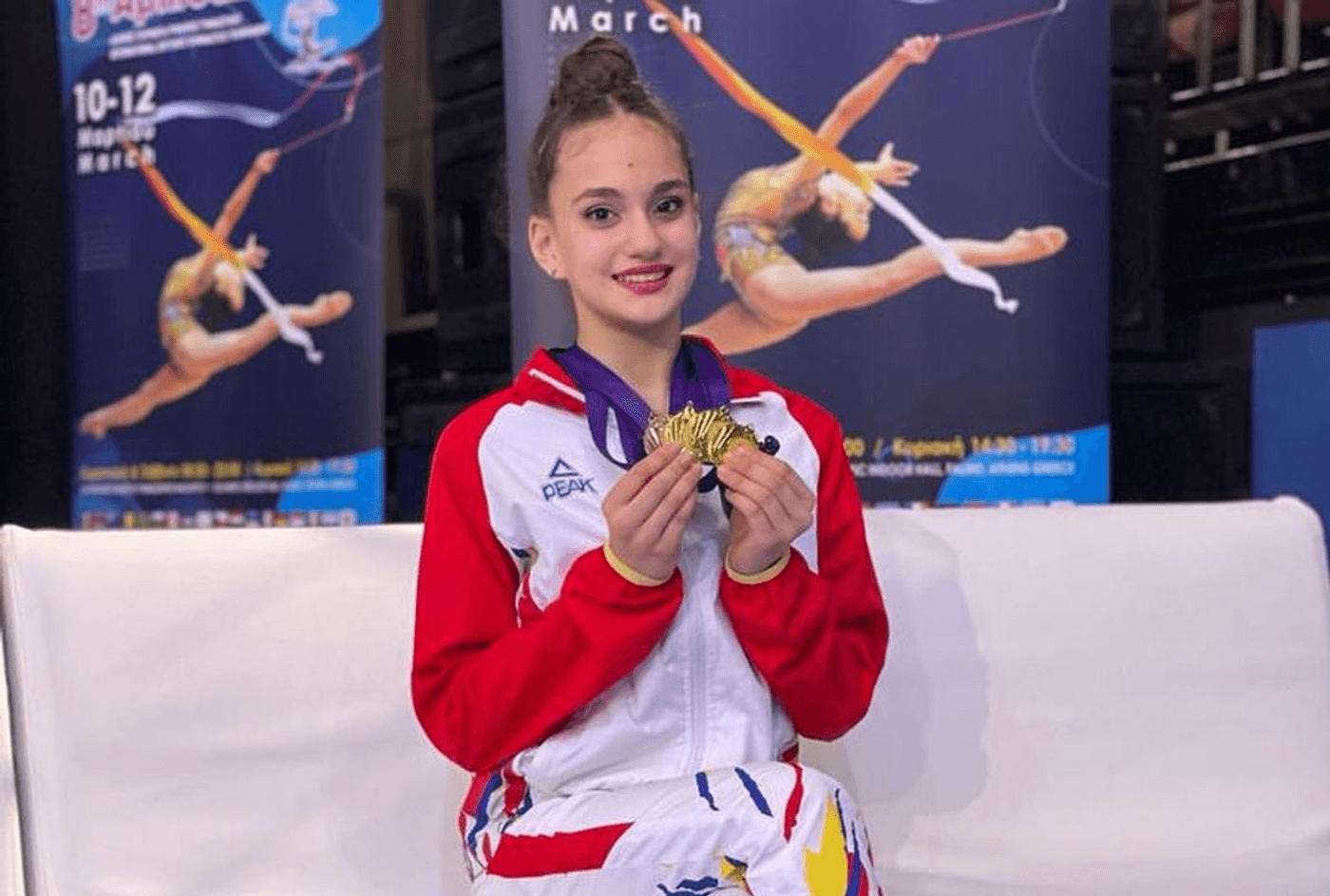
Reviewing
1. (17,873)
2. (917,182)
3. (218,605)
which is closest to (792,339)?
(917,182)

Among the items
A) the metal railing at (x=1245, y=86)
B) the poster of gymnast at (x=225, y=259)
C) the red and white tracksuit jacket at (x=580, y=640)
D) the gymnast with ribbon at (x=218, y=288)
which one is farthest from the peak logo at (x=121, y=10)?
the red and white tracksuit jacket at (x=580, y=640)

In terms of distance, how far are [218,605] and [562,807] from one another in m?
0.50

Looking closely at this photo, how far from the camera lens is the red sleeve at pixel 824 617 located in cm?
138

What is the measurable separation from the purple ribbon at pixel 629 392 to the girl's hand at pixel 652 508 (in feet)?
0.41

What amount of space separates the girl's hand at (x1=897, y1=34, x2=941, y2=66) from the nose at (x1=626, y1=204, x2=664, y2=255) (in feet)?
5.90

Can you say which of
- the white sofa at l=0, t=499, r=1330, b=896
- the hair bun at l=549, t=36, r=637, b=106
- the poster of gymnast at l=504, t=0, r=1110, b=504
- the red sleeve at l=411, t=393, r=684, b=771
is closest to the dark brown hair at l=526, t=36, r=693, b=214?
the hair bun at l=549, t=36, r=637, b=106

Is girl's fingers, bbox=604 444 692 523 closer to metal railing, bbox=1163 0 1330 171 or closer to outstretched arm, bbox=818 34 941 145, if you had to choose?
outstretched arm, bbox=818 34 941 145

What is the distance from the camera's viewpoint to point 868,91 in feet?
10.3

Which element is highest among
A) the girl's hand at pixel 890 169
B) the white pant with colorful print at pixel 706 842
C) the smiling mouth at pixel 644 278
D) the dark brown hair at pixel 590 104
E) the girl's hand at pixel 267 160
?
the girl's hand at pixel 267 160

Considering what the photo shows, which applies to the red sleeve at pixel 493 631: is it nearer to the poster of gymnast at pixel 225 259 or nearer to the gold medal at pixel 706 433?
the gold medal at pixel 706 433

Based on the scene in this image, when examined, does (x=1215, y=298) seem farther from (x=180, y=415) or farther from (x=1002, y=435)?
(x=180, y=415)

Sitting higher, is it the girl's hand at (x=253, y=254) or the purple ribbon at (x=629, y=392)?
the girl's hand at (x=253, y=254)

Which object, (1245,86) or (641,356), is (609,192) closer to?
(641,356)

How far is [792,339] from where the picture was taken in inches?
125
